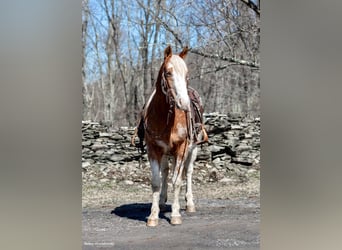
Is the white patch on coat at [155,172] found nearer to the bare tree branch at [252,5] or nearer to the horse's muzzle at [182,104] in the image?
the horse's muzzle at [182,104]

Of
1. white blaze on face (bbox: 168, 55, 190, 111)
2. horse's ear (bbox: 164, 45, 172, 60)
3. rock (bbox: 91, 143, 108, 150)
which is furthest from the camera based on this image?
rock (bbox: 91, 143, 108, 150)

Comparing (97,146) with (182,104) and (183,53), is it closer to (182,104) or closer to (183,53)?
(182,104)

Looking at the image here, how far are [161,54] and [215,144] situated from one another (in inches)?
28.9

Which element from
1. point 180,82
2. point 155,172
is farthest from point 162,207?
point 180,82

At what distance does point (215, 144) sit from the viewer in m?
3.00

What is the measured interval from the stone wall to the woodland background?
0.21 feet

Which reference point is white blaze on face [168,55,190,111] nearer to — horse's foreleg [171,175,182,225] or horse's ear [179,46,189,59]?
horse's ear [179,46,189,59]

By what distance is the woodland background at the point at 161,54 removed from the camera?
2.92m

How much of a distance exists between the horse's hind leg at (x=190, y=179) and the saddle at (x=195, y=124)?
85mm

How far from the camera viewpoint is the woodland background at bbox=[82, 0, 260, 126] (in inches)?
115

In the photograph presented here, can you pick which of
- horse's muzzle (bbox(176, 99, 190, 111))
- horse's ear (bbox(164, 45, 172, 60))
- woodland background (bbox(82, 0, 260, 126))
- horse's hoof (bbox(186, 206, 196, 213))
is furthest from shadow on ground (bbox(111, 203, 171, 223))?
horse's ear (bbox(164, 45, 172, 60))
